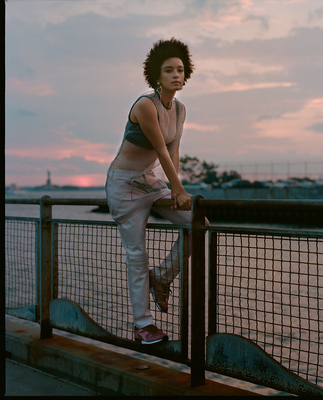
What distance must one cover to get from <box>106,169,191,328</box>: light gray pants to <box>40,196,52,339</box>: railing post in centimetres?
100

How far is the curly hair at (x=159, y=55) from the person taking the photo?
9.75 ft

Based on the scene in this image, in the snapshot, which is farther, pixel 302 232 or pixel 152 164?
pixel 152 164

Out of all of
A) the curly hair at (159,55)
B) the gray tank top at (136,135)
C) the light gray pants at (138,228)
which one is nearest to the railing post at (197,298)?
the light gray pants at (138,228)

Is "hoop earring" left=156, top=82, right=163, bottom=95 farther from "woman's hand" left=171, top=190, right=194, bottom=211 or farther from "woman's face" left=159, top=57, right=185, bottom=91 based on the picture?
"woman's hand" left=171, top=190, right=194, bottom=211

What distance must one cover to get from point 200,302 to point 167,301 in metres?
0.37

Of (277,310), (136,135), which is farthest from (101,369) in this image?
(277,310)

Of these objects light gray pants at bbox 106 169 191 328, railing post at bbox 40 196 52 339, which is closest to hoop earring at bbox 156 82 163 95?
light gray pants at bbox 106 169 191 328

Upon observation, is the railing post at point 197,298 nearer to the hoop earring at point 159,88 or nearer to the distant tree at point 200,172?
the hoop earring at point 159,88

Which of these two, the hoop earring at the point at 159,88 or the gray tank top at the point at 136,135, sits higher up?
the hoop earring at the point at 159,88

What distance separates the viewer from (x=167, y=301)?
2980 millimetres

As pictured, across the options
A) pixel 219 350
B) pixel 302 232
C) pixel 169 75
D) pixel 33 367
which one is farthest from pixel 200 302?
pixel 33 367

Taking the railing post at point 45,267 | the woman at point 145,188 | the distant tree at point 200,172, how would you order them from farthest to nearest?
the distant tree at point 200,172 < the railing post at point 45,267 < the woman at point 145,188
